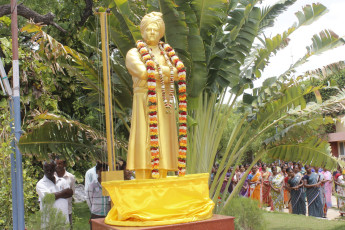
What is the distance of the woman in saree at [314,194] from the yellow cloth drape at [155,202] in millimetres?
8123

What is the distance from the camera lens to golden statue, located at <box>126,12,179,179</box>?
5297mm

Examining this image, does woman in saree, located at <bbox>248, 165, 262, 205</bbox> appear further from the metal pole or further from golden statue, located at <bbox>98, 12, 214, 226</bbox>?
the metal pole

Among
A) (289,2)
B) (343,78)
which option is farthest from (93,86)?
(343,78)

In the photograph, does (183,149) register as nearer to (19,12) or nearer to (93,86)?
(93,86)

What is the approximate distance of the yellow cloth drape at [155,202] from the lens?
4.91m

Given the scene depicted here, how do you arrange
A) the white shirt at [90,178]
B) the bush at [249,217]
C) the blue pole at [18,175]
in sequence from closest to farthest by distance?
the blue pole at [18,175], the white shirt at [90,178], the bush at [249,217]

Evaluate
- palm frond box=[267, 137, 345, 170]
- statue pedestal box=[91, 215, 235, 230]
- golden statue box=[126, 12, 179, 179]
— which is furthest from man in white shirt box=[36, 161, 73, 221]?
palm frond box=[267, 137, 345, 170]

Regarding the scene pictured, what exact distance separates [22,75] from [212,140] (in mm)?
4188

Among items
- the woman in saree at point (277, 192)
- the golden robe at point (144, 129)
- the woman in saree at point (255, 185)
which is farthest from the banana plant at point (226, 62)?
the woman in saree at point (255, 185)

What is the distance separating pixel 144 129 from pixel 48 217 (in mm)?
2226

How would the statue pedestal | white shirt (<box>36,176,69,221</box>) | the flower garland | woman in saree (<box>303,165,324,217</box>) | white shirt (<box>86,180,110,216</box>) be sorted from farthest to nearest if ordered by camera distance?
1. woman in saree (<box>303,165,324,217</box>)
2. white shirt (<box>86,180,110,216</box>)
3. white shirt (<box>36,176,69,221</box>)
4. the flower garland
5. the statue pedestal

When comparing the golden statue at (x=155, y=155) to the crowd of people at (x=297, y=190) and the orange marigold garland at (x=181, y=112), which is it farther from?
the crowd of people at (x=297, y=190)

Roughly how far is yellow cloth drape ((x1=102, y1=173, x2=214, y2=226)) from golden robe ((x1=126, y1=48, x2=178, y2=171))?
31 cm

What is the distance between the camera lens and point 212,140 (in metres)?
8.80
